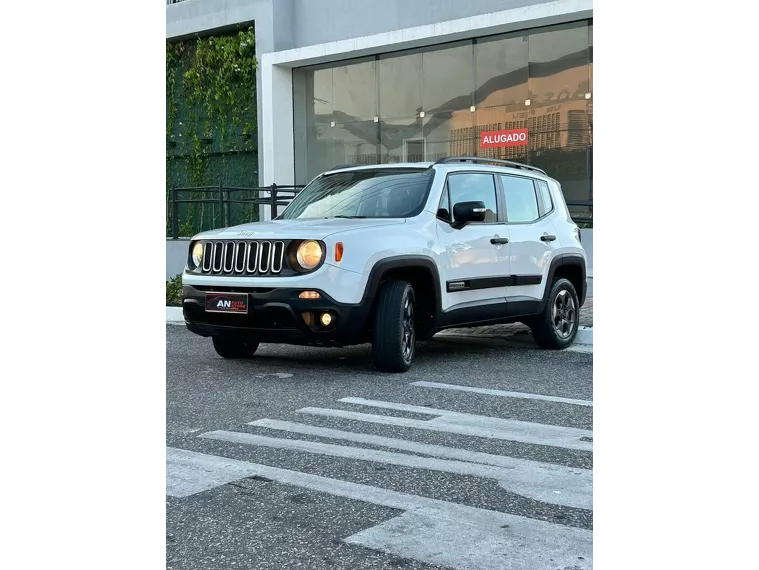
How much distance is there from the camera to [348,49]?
60.7 feet

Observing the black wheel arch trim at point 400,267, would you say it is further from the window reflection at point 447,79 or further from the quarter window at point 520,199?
the window reflection at point 447,79

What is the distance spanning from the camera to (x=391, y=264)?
24.3 ft

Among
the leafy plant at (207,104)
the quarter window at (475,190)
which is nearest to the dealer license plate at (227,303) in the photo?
the quarter window at (475,190)

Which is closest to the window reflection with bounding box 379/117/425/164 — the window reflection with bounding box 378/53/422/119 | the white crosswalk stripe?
the window reflection with bounding box 378/53/422/119

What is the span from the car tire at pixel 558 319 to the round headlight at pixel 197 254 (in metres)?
3.37

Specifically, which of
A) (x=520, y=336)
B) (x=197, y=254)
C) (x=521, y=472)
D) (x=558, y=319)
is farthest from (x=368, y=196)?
(x=521, y=472)

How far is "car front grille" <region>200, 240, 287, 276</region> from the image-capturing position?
7.35 m

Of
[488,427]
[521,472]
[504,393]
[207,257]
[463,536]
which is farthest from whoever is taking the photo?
[207,257]

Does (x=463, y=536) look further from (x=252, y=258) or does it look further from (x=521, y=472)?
(x=252, y=258)

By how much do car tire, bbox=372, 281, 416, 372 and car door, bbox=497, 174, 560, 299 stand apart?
5.08 ft

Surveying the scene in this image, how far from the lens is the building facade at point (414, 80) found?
16219 mm

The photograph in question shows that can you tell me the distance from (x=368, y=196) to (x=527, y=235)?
171 cm

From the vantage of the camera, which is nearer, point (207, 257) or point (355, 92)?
point (207, 257)
